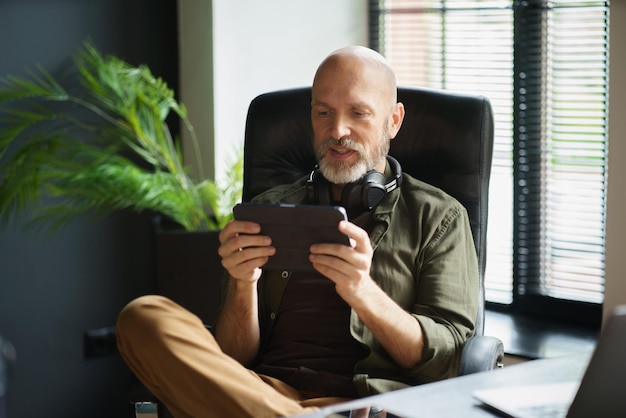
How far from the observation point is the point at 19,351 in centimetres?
349

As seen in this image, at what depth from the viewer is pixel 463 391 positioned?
4.69ft

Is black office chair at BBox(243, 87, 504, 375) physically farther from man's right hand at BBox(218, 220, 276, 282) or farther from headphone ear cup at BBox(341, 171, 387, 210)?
man's right hand at BBox(218, 220, 276, 282)

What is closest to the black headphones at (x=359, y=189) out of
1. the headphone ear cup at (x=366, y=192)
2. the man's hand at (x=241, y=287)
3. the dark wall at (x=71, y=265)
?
the headphone ear cup at (x=366, y=192)

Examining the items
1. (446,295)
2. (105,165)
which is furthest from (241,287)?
(105,165)

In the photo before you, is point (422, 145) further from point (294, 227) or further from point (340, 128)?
point (294, 227)

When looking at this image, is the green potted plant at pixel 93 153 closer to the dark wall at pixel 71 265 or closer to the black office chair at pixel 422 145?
the dark wall at pixel 71 265

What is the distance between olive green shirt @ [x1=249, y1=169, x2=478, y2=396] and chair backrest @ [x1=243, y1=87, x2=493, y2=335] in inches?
3.0

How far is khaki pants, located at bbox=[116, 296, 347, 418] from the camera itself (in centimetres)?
171

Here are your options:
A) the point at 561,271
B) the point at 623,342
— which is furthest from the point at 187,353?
the point at 561,271

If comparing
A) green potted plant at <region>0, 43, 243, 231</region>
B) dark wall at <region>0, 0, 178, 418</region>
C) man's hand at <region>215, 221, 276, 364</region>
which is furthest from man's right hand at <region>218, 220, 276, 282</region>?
dark wall at <region>0, 0, 178, 418</region>

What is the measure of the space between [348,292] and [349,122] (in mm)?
452

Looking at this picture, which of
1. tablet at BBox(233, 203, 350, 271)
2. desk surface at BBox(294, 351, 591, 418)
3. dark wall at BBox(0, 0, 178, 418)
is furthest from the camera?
dark wall at BBox(0, 0, 178, 418)

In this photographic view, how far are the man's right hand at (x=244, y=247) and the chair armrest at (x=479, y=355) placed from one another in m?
0.42

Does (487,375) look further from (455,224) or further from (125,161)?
(125,161)
